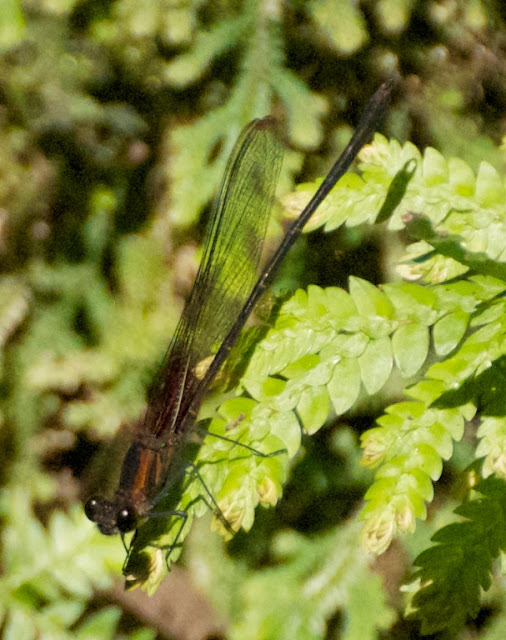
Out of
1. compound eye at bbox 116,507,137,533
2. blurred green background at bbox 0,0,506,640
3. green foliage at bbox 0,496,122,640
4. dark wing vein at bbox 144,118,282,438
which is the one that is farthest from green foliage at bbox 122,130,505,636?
blurred green background at bbox 0,0,506,640

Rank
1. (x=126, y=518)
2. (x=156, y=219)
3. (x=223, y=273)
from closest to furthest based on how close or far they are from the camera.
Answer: (x=126, y=518)
(x=223, y=273)
(x=156, y=219)

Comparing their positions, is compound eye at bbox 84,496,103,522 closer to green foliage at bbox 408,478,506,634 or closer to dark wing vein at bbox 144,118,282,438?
dark wing vein at bbox 144,118,282,438

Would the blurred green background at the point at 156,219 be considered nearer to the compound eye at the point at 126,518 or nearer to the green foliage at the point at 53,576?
the green foliage at the point at 53,576

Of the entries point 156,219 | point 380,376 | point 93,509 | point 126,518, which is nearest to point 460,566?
point 380,376

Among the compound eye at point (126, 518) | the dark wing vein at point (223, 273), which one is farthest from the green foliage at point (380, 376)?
the dark wing vein at point (223, 273)

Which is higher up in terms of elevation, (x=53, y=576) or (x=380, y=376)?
(x=380, y=376)

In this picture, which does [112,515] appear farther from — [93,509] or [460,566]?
[460,566]

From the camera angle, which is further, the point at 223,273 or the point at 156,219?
the point at 156,219
